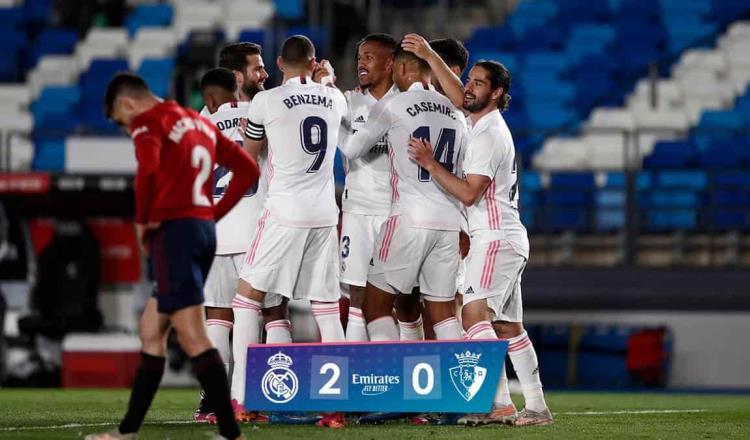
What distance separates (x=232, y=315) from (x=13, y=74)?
1199 centimetres

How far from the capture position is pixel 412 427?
7391mm

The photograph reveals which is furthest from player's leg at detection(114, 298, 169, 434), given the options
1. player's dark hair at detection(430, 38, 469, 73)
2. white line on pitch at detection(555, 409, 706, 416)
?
white line on pitch at detection(555, 409, 706, 416)

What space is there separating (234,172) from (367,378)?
5.29ft

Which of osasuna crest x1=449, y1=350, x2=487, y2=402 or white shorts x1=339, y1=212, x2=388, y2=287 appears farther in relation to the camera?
white shorts x1=339, y1=212, x2=388, y2=287

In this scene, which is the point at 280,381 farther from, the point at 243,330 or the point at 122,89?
the point at 122,89

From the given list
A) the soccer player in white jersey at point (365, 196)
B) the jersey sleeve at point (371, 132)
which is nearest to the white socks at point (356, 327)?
the soccer player in white jersey at point (365, 196)

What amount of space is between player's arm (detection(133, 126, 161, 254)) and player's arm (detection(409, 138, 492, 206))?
2.07 metres

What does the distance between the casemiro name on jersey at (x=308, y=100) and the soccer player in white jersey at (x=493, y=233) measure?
21.4 inches

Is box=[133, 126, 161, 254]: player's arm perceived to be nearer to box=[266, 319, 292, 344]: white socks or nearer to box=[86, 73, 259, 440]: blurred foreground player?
box=[86, 73, 259, 440]: blurred foreground player

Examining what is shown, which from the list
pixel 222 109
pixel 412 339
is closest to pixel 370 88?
pixel 222 109

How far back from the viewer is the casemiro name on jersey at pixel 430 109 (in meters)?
7.76

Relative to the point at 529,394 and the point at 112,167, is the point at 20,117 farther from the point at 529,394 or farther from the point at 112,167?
the point at 529,394

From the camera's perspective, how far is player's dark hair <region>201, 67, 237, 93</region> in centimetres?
816

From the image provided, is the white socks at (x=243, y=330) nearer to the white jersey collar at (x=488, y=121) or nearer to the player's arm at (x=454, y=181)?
the player's arm at (x=454, y=181)
